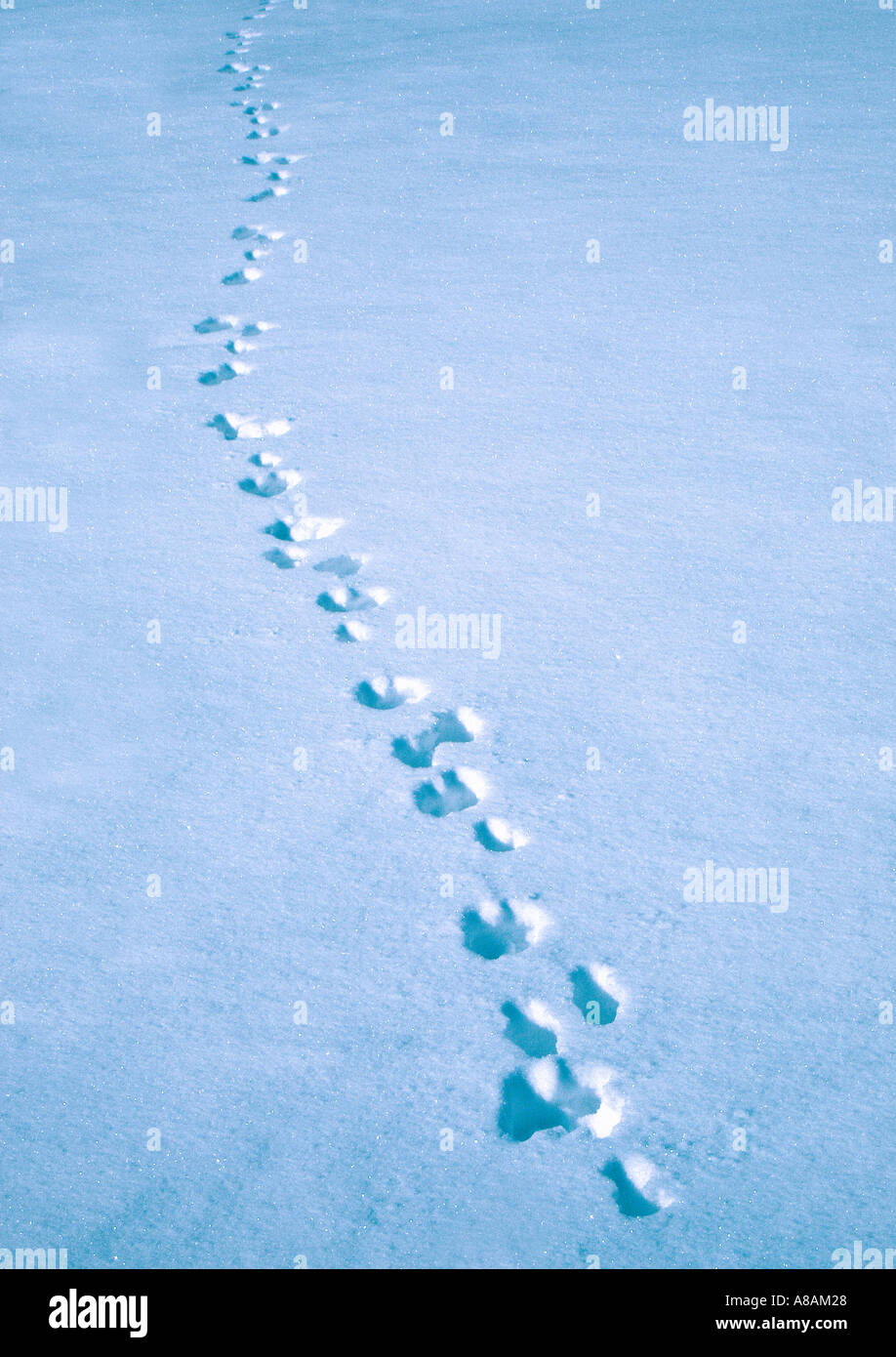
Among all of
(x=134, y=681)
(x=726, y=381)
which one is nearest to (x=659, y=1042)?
(x=134, y=681)

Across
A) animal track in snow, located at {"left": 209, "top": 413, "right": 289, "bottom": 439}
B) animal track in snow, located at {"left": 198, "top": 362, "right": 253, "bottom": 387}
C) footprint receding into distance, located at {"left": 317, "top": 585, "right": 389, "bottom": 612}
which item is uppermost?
animal track in snow, located at {"left": 198, "top": 362, "right": 253, "bottom": 387}

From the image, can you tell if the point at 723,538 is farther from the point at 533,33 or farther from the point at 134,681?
the point at 533,33

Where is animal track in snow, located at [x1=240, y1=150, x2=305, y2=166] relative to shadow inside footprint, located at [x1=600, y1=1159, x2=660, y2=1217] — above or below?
above

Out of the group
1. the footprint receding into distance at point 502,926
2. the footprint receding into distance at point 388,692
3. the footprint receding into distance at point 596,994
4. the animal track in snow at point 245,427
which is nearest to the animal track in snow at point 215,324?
the animal track in snow at point 245,427

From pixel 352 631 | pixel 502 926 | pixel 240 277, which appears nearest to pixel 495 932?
pixel 502 926

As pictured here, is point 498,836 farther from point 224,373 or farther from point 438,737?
point 224,373

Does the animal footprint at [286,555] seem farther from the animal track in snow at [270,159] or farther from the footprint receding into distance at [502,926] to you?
the animal track in snow at [270,159]

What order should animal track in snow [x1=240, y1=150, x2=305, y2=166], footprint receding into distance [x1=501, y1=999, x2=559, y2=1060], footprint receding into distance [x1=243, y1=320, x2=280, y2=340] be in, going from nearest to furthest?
footprint receding into distance [x1=501, y1=999, x2=559, y2=1060] < footprint receding into distance [x1=243, y1=320, x2=280, y2=340] < animal track in snow [x1=240, y1=150, x2=305, y2=166]

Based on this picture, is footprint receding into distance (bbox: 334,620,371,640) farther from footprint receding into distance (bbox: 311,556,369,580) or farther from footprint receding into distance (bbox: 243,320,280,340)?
footprint receding into distance (bbox: 243,320,280,340)

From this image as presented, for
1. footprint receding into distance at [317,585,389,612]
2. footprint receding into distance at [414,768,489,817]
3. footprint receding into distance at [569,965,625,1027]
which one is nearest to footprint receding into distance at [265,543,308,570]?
footprint receding into distance at [317,585,389,612]

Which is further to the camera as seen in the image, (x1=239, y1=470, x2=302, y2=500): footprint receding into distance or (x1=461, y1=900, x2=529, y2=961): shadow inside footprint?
(x1=239, y1=470, x2=302, y2=500): footprint receding into distance
